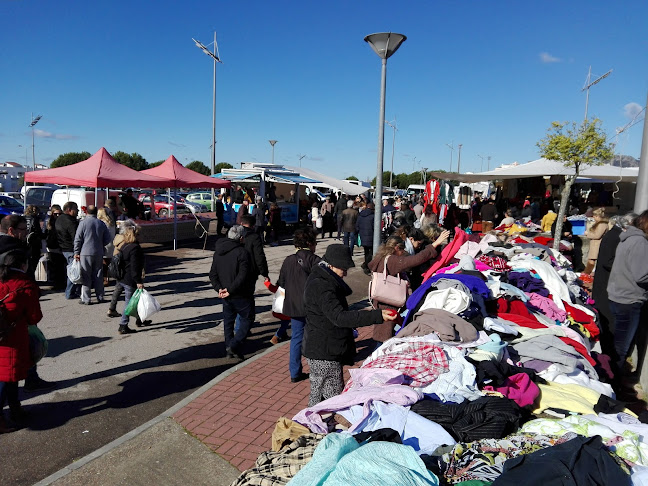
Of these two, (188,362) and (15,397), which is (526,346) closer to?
(188,362)

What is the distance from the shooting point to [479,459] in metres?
2.65

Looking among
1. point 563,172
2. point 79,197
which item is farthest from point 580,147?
point 79,197

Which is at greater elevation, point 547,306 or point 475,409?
point 547,306

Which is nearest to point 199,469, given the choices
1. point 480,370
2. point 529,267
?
point 480,370

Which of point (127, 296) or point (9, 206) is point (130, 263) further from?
point (9, 206)

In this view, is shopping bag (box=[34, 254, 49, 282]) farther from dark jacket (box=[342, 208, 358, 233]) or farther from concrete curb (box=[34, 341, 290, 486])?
dark jacket (box=[342, 208, 358, 233])

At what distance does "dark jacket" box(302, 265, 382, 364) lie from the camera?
4051 mm

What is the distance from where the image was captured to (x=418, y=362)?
12.8 feet

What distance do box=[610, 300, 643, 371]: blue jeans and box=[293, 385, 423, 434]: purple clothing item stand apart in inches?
149

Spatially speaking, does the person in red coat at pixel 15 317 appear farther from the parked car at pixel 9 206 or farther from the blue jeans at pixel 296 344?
the parked car at pixel 9 206

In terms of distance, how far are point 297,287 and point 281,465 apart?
120 inches

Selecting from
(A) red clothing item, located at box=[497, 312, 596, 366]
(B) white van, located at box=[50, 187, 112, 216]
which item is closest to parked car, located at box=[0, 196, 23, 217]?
(B) white van, located at box=[50, 187, 112, 216]

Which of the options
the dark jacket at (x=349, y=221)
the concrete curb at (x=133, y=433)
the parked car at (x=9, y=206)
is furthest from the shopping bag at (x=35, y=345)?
the parked car at (x=9, y=206)

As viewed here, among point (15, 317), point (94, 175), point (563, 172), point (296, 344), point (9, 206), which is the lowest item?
point (296, 344)
